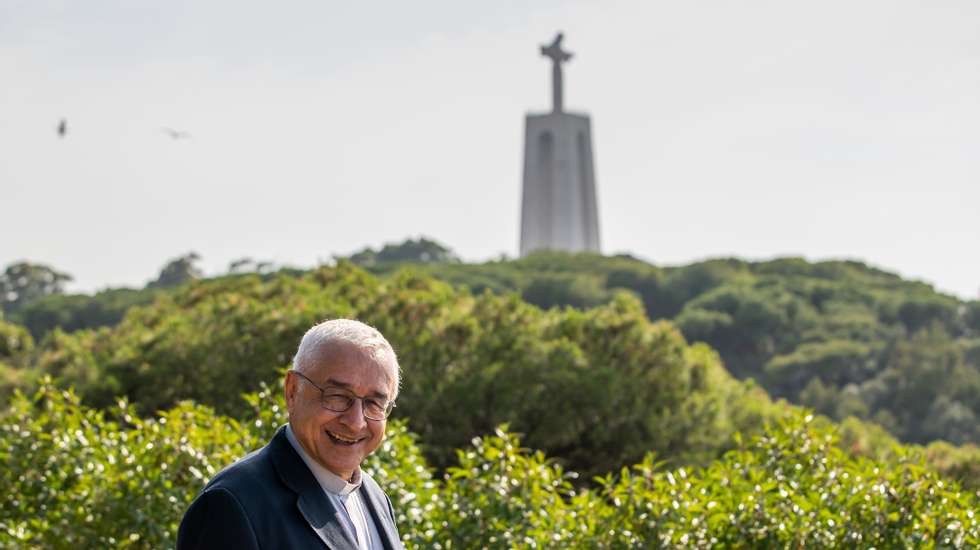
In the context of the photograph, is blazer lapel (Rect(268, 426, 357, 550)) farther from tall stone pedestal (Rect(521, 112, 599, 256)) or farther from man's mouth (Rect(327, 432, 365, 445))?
tall stone pedestal (Rect(521, 112, 599, 256))

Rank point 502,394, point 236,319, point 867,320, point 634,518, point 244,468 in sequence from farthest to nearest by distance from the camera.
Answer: point 867,320 < point 236,319 < point 502,394 < point 634,518 < point 244,468

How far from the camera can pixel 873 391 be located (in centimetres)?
4309

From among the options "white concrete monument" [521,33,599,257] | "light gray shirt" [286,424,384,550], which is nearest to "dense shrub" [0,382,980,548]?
"light gray shirt" [286,424,384,550]

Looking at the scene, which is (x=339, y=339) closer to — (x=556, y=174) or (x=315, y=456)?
(x=315, y=456)

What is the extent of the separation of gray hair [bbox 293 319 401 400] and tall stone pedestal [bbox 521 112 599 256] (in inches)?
2424

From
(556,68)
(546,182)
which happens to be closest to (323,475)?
(546,182)

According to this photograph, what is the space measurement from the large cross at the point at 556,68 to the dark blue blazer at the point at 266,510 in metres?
62.8

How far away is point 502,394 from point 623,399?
1489 mm

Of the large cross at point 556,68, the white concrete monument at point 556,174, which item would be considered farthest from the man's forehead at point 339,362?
the large cross at point 556,68

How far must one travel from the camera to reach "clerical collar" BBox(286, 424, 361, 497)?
9.09 ft

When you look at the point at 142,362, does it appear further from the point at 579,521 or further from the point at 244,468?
the point at 244,468

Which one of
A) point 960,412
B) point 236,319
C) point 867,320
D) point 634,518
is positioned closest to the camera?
point 634,518

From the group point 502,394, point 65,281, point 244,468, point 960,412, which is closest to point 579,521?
point 244,468

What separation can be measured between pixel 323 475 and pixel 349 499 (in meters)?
0.12
